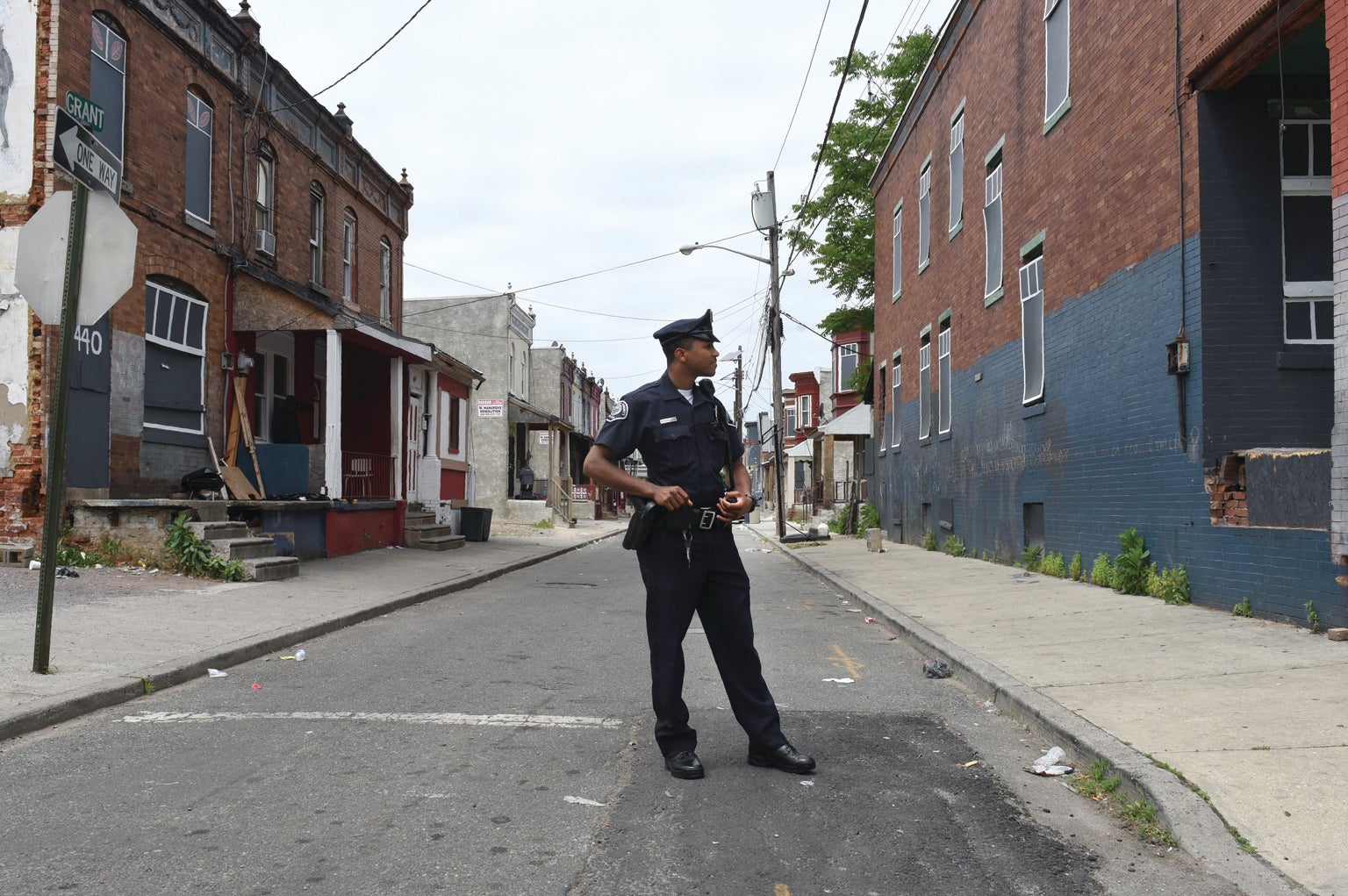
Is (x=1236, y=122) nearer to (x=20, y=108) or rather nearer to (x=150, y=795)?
(x=150, y=795)

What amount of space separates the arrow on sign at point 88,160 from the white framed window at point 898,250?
61.6ft

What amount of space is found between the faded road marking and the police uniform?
1.05 m

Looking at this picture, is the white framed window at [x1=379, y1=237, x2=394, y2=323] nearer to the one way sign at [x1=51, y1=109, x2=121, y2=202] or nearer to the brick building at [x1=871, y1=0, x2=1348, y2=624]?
the brick building at [x1=871, y1=0, x2=1348, y2=624]

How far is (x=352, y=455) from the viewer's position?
18.9 meters

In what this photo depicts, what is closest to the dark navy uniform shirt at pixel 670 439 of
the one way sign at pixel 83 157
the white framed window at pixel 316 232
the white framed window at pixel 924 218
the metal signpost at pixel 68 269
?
the metal signpost at pixel 68 269

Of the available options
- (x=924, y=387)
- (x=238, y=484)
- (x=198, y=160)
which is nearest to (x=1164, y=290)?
(x=924, y=387)

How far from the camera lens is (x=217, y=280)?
48.6 ft

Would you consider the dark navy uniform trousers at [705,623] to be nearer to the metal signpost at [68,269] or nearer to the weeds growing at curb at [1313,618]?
the metal signpost at [68,269]

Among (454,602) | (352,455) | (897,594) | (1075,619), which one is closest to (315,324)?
(352,455)

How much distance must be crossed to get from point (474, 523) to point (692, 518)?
18.7m

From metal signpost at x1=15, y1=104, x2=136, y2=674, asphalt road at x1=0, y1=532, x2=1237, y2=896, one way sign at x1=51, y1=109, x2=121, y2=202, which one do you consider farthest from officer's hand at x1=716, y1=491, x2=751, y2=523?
one way sign at x1=51, y1=109, x2=121, y2=202

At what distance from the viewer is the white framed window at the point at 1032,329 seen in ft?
44.1

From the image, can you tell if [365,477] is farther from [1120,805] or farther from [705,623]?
[1120,805]

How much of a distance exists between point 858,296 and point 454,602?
24.9 m
